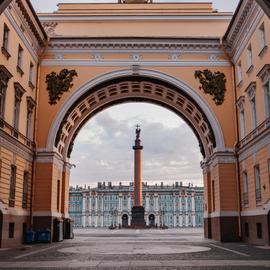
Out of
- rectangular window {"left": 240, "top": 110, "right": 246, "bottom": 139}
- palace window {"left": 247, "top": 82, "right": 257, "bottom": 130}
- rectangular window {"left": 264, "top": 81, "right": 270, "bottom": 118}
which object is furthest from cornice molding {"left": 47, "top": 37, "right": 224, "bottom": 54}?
rectangular window {"left": 264, "top": 81, "right": 270, "bottom": 118}

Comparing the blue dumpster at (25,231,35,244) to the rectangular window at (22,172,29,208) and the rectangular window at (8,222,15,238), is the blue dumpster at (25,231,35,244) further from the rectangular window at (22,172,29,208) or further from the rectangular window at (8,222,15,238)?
the rectangular window at (8,222,15,238)

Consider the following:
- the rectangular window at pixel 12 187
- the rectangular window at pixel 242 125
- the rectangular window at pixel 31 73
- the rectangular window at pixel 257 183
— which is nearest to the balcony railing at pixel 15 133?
the rectangular window at pixel 12 187

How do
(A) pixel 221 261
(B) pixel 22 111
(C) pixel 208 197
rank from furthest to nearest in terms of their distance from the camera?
(C) pixel 208 197 → (B) pixel 22 111 → (A) pixel 221 261

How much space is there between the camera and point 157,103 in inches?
1532

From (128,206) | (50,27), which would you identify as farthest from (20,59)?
(128,206)

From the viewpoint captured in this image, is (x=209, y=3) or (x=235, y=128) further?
(x=209, y=3)

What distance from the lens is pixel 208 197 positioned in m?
35.8

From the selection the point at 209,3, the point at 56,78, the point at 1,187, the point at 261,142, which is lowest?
the point at 1,187

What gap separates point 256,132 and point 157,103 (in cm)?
1288

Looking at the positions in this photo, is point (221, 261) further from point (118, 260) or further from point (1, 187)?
point (1, 187)

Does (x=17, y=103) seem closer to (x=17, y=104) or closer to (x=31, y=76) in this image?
(x=17, y=104)

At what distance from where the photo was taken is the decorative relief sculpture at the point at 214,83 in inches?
1307

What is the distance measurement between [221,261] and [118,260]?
389 centimetres

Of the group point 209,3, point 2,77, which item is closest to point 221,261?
point 2,77
